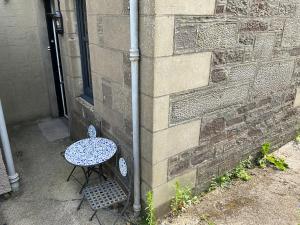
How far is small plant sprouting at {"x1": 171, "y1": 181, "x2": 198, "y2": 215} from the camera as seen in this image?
2855mm

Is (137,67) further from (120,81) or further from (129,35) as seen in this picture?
(120,81)

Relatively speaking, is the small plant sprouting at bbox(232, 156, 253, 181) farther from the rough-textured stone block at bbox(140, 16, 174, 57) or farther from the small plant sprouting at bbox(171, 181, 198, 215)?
the rough-textured stone block at bbox(140, 16, 174, 57)

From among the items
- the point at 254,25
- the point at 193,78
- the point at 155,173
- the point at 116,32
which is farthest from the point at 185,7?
the point at 155,173

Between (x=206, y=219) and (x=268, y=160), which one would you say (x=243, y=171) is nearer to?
(x=268, y=160)

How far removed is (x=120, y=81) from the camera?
278 cm

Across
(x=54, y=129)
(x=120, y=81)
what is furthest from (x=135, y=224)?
(x=54, y=129)

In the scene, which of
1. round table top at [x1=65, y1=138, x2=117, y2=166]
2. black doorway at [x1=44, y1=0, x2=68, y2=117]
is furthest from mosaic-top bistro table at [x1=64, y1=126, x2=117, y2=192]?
black doorway at [x1=44, y1=0, x2=68, y2=117]

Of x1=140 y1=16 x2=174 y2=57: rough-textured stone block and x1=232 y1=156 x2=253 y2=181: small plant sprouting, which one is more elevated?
x1=140 y1=16 x2=174 y2=57: rough-textured stone block

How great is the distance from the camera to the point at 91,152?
3.05 meters

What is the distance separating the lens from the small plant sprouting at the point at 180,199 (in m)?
2.85

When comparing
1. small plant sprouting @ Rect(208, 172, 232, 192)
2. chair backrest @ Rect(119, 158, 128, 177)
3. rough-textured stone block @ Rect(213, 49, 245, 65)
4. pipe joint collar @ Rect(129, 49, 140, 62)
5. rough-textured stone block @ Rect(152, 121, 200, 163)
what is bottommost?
small plant sprouting @ Rect(208, 172, 232, 192)

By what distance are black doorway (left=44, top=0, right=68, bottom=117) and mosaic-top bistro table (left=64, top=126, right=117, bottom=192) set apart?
2421mm

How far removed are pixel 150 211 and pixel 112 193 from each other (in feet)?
1.75

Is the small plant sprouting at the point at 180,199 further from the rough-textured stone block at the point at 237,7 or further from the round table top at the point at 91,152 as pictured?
the rough-textured stone block at the point at 237,7
